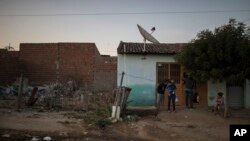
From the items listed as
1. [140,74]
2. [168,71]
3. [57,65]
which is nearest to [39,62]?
[57,65]

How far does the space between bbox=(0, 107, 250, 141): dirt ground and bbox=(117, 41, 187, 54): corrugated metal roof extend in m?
3.99

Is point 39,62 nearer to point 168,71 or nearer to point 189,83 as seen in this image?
point 168,71

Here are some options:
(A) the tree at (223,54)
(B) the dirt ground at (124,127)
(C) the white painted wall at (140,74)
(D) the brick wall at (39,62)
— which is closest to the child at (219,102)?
(B) the dirt ground at (124,127)

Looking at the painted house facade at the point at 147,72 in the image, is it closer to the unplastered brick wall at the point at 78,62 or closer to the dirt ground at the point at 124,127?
the dirt ground at the point at 124,127

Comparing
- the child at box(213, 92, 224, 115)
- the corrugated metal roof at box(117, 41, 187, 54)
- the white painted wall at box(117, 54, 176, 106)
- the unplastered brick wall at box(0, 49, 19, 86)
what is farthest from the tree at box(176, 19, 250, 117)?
the unplastered brick wall at box(0, 49, 19, 86)

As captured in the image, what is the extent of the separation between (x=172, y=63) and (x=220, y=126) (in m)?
5.87

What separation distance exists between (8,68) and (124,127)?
15019mm

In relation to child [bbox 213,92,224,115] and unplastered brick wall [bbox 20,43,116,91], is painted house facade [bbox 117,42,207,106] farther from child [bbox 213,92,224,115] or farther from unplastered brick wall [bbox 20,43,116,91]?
unplastered brick wall [bbox 20,43,116,91]

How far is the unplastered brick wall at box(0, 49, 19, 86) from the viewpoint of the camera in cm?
2633

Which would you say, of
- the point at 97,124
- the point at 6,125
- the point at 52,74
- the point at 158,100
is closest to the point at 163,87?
the point at 158,100

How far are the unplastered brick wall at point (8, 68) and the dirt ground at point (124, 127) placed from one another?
403 inches

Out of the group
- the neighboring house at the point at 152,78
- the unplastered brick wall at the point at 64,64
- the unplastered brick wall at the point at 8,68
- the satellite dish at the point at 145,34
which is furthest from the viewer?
the unplastered brick wall at the point at 8,68

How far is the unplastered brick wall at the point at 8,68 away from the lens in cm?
2633

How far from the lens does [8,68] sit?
2652 cm
